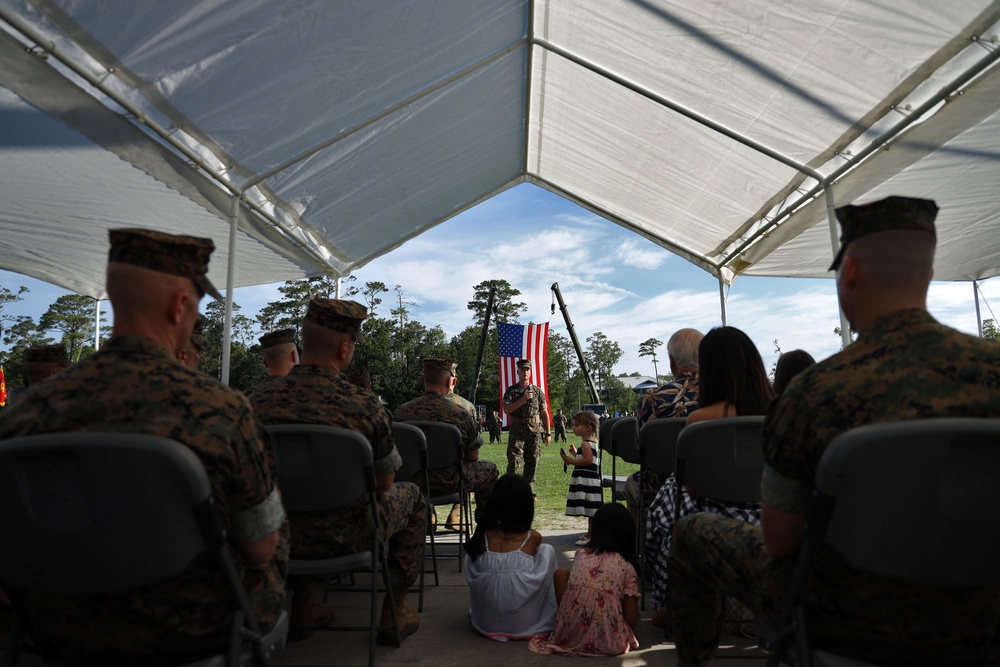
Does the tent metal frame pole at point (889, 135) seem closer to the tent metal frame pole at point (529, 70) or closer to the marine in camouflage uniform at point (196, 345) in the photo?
the tent metal frame pole at point (529, 70)

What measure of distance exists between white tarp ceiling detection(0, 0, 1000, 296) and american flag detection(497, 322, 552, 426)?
5279 mm

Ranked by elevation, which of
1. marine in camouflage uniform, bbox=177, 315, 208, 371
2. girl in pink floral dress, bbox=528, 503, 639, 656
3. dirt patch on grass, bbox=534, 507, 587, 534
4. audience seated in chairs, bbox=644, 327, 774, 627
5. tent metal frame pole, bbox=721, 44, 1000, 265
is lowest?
dirt patch on grass, bbox=534, 507, 587, 534

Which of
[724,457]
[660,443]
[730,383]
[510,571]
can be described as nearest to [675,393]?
[660,443]

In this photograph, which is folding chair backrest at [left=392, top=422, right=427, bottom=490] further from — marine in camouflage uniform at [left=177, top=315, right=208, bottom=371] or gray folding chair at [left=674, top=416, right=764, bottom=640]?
gray folding chair at [left=674, top=416, right=764, bottom=640]

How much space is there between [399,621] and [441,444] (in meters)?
1.31

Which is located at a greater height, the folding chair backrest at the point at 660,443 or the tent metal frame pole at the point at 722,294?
the tent metal frame pole at the point at 722,294

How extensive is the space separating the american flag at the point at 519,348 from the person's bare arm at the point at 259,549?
13.5 meters

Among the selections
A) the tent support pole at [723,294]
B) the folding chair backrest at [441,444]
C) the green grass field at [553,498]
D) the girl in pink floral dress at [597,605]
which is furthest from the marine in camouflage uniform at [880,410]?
the tent support pole at [723,294]

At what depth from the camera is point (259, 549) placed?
1543 mm

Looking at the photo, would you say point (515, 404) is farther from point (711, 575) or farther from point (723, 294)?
point (711, 575)

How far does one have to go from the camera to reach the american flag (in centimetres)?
1523

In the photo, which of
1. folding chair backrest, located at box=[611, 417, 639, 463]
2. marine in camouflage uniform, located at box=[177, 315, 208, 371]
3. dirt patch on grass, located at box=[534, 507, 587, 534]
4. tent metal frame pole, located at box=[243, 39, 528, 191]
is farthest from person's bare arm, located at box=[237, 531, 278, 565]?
tent metal frame pole, located at box=[243, 39, 528, 191]

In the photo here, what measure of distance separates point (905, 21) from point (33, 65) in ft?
19.1

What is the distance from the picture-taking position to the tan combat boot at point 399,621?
9.93 ft
